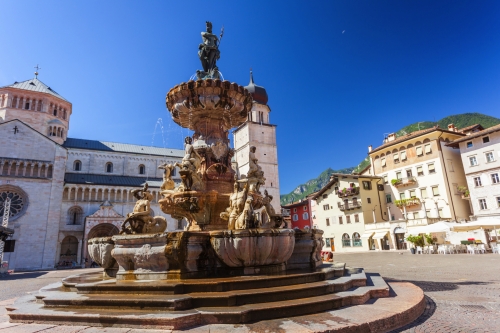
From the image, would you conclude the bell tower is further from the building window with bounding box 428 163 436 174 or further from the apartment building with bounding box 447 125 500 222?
the apartment building with bounding box 447 125 500 222

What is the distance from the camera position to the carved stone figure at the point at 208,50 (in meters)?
12.3

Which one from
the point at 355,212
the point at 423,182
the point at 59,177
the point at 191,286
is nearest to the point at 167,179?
the point at 191,286

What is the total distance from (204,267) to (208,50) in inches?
355

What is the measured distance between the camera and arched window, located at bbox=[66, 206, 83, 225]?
4204 centimetres

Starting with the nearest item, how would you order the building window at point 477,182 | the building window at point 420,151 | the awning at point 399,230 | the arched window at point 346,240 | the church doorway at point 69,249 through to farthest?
the building window at point 477,182 → the awning at point 399,230 → the church doorway at point 69,249 → the building window at point 420,151 → the arched window at point 346,240

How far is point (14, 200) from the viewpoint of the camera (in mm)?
36844

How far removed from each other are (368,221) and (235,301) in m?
43.0

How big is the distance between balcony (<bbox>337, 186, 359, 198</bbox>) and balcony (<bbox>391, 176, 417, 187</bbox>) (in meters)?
5.03

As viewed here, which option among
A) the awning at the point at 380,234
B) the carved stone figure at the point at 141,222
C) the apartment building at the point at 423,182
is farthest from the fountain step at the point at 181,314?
the awning at the point at 380,234

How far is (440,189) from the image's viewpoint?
125ft

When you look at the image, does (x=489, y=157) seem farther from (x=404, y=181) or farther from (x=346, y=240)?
(x=346, y=240)

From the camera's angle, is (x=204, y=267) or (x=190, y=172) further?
(x=190, y=172)

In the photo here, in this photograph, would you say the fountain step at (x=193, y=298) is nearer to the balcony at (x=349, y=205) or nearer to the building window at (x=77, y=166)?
the balcony at (x=349, y=205)

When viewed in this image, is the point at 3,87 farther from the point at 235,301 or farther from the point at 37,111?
the point at 235,301
